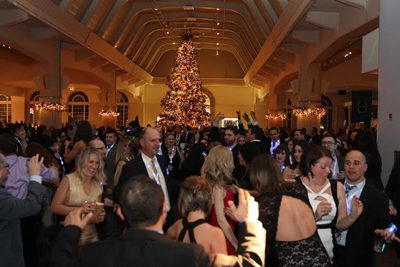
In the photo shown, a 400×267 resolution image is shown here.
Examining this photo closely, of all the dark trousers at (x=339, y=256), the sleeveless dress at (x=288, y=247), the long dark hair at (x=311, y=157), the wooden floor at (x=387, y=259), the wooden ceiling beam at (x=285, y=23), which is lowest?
the wooden floor at (x=387, y=259)

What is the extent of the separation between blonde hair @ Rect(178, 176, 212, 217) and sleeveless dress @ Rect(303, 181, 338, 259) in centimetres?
111

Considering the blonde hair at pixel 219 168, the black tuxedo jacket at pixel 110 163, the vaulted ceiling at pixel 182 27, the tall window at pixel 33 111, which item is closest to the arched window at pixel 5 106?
the tall window at pixel 33 111

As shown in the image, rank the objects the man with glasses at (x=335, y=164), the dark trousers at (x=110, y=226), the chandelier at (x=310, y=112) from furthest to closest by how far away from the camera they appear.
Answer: the chandelier at (x=310, y=112) < the man with glasses at (x=335, y=164) < the dark trousers at (x=110, y=226)

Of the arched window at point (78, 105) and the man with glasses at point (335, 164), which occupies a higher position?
the arched window at point (78, 105)

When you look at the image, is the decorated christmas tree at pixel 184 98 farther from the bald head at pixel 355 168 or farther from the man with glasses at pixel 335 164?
the bald head at pixel 355 168

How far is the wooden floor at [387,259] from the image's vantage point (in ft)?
21.2

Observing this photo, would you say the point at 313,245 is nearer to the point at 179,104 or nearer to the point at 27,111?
the point at 179,104

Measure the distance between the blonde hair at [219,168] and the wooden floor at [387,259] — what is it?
10.8 ft

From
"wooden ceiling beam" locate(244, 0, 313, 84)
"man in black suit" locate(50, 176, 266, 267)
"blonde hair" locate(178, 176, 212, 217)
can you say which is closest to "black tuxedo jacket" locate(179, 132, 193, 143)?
"wooden ceiling beam" locate(244, 0, 313, 84)

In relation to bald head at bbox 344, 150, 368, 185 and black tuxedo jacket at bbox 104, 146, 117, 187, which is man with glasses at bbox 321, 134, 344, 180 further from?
black tuxedo jacket at bbox 104, 146, 117, 187

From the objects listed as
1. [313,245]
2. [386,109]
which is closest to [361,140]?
[386,109]

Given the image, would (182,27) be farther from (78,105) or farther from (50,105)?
(50,105)

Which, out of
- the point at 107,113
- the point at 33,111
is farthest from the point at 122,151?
the point at 33,111

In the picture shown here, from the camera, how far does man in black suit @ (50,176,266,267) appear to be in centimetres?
208
